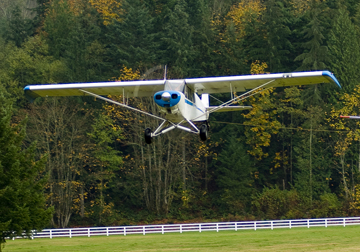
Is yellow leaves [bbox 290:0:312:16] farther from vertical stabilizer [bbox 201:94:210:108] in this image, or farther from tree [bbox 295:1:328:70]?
vertical stabilizer [bbox 201:94:210:108]

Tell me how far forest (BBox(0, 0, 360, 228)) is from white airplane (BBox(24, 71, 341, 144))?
21.9 m

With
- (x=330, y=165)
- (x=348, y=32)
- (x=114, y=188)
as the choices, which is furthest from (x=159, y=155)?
(x=348, y=32)

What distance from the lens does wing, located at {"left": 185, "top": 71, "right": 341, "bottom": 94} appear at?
2520 centimetres

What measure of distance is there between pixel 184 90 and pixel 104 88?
481 centimetres

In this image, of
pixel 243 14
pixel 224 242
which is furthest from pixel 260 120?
pixel 224 242

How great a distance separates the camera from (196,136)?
182 feet

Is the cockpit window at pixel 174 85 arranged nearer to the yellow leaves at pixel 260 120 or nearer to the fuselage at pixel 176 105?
the fuselage at pixel 176 105

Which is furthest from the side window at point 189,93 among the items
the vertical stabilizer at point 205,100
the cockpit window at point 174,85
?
the vertical stabilizer at point 205,100

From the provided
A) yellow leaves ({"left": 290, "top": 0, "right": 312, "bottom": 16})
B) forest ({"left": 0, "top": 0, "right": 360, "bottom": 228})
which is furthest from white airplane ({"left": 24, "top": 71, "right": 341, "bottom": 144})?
yellow leaves ({"left": 290, "top": 0, "right": 312, "bottom": 16})

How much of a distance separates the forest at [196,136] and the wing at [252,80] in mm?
22318

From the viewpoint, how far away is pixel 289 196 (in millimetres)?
52312

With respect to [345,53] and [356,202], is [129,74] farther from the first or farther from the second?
[356,202]

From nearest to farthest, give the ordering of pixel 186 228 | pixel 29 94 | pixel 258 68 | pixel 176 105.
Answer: pixel 176 105
pixel 29 94
pixel 186 228
pixel 258 68

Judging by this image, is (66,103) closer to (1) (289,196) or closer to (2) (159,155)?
(2) (159,155)
